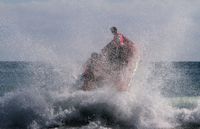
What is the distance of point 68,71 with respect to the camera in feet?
76.5

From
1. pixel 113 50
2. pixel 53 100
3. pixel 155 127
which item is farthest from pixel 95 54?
pixel 155 127

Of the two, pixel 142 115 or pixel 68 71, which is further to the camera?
pixel 68 71

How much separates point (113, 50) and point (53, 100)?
10.3 feet

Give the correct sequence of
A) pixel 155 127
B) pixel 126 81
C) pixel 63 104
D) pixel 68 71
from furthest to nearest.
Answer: pixel 68 71, pixel 126 81, pixel 63 104, pixel 155 127

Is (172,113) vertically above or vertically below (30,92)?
below

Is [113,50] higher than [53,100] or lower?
higher

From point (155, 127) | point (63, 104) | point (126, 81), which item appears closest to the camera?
point (155, 127)

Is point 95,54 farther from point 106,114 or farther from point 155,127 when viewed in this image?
point 155,127

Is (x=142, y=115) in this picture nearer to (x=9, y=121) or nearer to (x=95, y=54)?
(x=95, y=54)

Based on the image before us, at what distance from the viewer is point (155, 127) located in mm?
16250

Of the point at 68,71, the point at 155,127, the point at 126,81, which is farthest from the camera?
the point at 68,71

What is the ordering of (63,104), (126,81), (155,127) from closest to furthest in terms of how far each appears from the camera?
(155,127)
(63,104)
(126,81)

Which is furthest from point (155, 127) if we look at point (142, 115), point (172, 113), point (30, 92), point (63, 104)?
point (30, 92)

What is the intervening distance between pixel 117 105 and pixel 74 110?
4.99 ft
